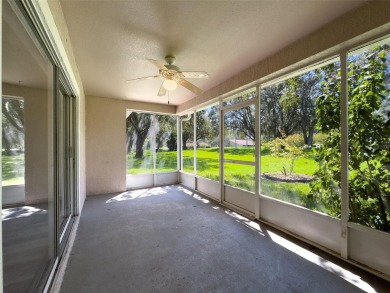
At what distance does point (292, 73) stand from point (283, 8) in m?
1.01

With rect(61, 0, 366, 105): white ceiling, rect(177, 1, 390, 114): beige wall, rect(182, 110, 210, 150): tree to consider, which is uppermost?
rect(61, 0, 366, 105): white ceiling

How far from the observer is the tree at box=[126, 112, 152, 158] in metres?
5.28

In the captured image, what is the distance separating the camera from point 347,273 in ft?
6.01

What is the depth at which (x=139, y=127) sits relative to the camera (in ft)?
17.8

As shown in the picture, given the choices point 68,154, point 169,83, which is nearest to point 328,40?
point 169,83

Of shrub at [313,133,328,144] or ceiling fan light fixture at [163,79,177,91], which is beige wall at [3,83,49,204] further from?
shrub at [313,133,328,144]

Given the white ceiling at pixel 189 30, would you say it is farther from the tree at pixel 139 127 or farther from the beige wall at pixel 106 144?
the tree at pixel 139 127

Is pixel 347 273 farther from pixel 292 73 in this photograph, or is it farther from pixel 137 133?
pixel 137 133

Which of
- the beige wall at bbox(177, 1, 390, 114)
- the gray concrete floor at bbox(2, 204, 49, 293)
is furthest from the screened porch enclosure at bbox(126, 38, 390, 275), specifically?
the gray concrete floor at bbox(2, 204, 49, 293)

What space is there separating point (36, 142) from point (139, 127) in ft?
12.6

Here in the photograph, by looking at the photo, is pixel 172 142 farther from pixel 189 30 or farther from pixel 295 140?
pixel 189 30

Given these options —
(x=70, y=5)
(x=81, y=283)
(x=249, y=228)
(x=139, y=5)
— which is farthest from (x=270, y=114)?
(x=81, y=283)

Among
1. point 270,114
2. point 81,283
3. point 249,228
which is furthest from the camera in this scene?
point 270,114

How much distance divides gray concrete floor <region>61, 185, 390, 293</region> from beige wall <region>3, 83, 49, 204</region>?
86 cm
